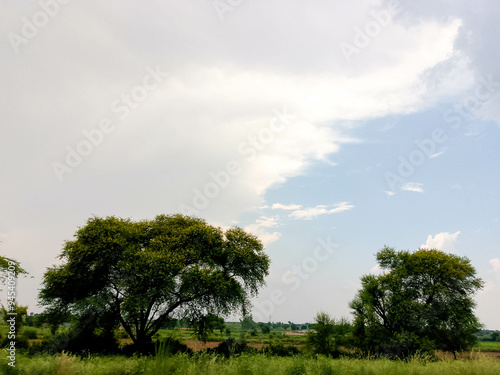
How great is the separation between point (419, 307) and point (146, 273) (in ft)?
101

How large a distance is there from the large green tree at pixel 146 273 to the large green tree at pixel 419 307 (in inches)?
640

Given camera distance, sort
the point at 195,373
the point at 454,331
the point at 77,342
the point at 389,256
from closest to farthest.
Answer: the point at 195,373
the point at 77,342
the point at 454,331
the point at 389,256

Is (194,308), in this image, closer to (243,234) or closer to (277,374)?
(243,234)

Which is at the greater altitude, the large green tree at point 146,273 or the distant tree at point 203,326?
the large green tree at point 146,273

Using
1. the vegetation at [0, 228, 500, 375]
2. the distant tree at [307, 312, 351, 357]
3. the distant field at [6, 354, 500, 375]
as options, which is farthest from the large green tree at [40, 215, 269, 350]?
the distant field at [6, 354, 500, 375]

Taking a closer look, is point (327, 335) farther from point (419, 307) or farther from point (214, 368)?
point (214, 368)

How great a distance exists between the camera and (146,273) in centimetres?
2795

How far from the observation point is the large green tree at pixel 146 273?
2880cm

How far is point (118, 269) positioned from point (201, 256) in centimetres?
769

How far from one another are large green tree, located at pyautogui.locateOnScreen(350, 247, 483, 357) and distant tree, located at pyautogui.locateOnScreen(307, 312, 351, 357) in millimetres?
2461

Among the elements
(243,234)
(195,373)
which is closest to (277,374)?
(195,373)

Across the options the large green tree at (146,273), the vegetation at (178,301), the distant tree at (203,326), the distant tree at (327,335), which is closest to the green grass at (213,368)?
the vegetation at (178,301)

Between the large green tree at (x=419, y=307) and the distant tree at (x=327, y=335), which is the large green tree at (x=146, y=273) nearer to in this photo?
the distant tree at (x=327, y=335)

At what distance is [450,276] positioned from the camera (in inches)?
1550
